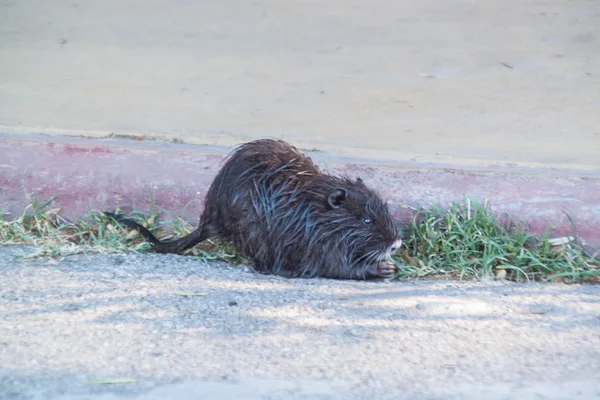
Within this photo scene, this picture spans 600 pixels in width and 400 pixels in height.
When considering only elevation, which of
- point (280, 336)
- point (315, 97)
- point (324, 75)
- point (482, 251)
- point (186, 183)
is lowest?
point (280, 336)

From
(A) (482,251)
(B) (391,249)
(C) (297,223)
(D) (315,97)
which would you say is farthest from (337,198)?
Answer: (D) (315,97)

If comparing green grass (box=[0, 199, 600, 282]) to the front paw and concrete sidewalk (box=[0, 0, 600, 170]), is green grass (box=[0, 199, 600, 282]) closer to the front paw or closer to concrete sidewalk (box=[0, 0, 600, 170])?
the front paw

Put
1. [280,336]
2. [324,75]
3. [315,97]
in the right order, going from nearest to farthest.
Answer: [280,336] < [315,97] < [324,75]

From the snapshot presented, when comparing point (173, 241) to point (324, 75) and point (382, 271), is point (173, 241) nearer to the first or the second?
point (382, 271)

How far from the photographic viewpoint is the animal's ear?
3.73m

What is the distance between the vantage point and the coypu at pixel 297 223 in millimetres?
3730

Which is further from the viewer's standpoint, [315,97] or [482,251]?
[315,97]

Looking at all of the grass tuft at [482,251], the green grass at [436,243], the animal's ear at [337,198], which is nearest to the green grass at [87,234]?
the green grass at [436,243]

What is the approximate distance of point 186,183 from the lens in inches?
166

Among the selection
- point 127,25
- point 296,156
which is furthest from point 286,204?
point 127,25

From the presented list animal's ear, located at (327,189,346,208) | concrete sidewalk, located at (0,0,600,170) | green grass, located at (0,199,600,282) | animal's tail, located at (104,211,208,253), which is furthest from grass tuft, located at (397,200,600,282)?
animal's tail, located at (104,211,208,253)

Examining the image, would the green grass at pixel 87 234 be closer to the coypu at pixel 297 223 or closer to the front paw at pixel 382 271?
the coypu at pixel 297 223

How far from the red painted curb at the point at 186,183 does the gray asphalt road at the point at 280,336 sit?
518 mm

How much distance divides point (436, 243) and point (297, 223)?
0.63m
